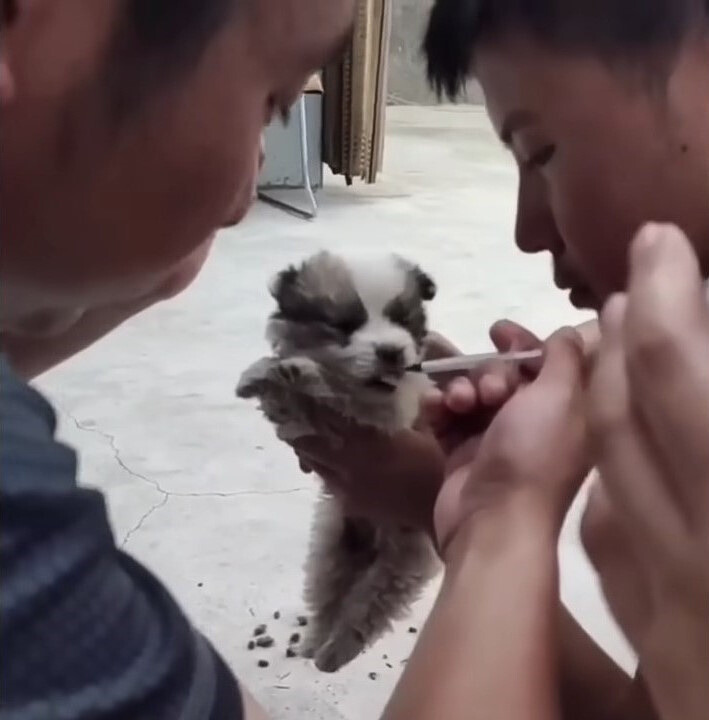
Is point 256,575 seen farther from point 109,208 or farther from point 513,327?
point 109,208

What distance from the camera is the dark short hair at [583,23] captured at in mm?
838

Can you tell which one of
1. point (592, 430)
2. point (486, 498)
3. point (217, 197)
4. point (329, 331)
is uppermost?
point (217, 197)

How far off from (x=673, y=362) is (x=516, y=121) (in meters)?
0.40

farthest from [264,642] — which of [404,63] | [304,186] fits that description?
[404,63]

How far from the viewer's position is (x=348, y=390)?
39.9 inches

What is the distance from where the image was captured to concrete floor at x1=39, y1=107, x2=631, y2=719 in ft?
3.93

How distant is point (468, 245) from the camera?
2.79m

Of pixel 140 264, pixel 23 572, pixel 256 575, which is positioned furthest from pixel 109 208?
pixel 256 575

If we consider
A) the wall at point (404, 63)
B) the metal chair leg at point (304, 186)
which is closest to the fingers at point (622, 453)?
the metal chair leg at point (304, 186)

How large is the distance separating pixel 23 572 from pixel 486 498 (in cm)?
36

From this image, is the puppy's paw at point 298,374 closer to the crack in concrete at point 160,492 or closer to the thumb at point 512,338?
the thumb at point 512,338

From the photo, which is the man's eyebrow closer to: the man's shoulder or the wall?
the man's shoulder

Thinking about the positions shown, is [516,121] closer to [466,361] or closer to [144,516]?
[466,361]

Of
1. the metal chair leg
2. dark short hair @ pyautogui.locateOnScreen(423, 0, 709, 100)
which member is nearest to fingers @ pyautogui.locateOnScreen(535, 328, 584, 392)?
dark short hair @ pyautogui.locateOnScreen(423, 0, 709, 100)
